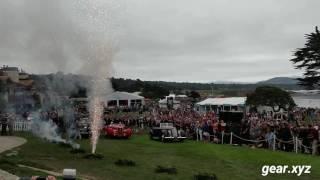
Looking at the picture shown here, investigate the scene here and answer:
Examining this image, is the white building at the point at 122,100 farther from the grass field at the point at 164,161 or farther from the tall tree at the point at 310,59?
the grass field at the point at 164,161

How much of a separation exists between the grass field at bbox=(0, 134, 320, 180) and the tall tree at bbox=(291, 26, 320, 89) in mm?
44869

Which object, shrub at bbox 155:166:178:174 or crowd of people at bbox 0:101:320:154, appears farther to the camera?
crowd of people at bbox 0:101:320:154

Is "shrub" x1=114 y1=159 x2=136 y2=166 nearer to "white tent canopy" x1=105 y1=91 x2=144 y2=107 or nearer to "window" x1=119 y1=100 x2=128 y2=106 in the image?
"white tent canopy" x1=105 y1=91 x2=144 y2=107

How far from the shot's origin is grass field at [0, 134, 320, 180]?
20531 millimetres

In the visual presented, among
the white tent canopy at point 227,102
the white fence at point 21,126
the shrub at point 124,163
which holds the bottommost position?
the white fence at point 21,126

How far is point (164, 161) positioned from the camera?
83.1ft

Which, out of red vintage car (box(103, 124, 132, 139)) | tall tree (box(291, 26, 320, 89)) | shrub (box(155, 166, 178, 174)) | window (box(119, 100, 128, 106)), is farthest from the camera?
window (box(119, 100, 128, 106))

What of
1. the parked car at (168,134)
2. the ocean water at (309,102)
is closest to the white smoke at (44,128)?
the parked car at (168,134)

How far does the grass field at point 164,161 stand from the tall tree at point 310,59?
44869mm

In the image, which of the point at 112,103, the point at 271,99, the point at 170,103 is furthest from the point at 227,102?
the point at 112,103

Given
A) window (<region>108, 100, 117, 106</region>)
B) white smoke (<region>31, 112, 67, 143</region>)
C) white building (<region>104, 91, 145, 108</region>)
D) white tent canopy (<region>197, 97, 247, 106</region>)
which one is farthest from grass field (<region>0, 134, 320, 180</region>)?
window (<region>108, 100, 117, 106</region>)

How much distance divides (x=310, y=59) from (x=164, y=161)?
5435cm

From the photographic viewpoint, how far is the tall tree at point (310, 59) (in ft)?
244

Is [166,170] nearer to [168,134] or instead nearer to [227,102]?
[168,134]
